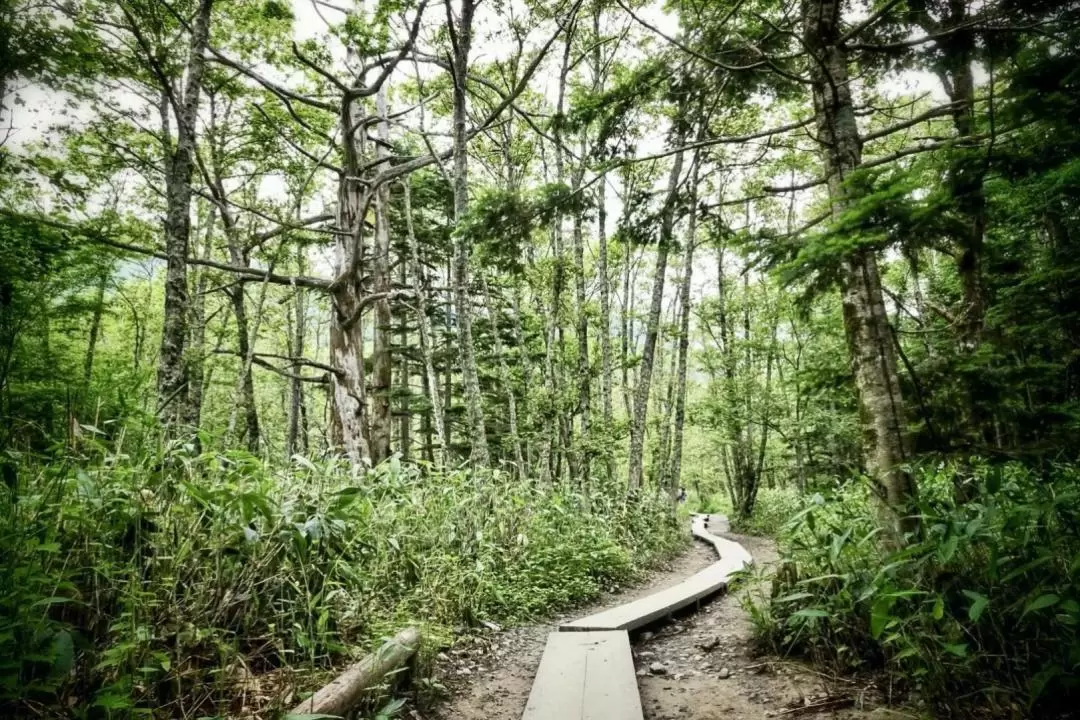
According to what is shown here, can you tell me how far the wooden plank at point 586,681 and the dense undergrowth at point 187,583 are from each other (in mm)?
880

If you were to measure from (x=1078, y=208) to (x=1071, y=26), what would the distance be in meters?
3.15

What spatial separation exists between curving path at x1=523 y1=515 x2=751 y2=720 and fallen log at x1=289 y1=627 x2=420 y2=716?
0.88m

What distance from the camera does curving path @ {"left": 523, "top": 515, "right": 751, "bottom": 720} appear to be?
3174 mm

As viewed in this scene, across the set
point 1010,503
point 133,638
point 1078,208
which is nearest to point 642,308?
point 1078,208

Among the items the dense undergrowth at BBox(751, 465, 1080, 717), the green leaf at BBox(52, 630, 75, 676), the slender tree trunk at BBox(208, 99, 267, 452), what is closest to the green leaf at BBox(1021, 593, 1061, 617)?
the dense undergrowth at BBox(751, 465, 1080, 717)

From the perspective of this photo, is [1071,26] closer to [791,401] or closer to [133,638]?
[133,638]

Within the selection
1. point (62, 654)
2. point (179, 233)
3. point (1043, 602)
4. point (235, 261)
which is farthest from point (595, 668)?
point (235, 261)

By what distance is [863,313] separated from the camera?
13.0ft

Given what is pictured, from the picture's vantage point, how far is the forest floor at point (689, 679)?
320cm

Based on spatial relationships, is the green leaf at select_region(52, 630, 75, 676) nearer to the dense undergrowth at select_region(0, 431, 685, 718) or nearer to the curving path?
the dense undergrowth at select_region(0, 431, 685, 718)

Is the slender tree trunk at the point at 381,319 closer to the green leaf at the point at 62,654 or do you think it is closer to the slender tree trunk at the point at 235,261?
the slender tree trunk at the point at 235,261

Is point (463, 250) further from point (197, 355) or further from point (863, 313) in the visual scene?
point (863, 313)

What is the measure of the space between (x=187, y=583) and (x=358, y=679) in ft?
3.36

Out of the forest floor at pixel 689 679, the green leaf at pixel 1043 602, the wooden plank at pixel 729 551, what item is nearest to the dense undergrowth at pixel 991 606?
the green leaf at pixel 1043 602
